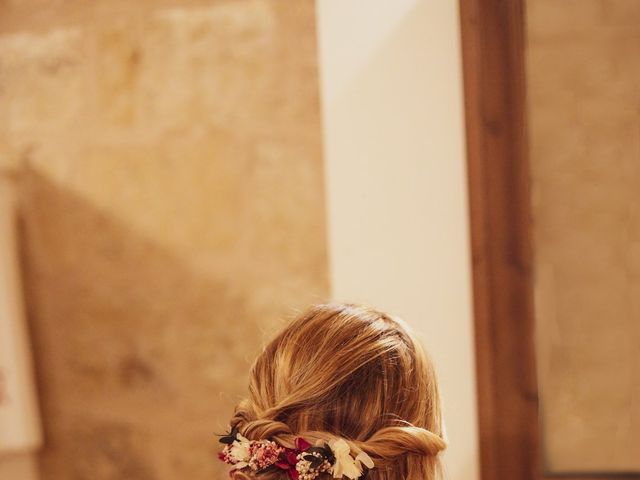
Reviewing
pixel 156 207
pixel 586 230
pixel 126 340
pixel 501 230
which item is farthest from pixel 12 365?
pixel 586 230

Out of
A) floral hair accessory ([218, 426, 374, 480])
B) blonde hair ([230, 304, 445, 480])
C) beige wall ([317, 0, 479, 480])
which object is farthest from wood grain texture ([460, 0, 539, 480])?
floral hair accessory ([218, 426, 374, 480])

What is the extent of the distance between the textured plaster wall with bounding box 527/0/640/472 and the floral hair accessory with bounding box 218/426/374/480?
601 mm

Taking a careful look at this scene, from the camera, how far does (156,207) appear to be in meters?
1.77

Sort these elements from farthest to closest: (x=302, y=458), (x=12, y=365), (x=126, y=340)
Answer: (x=126, y=340) < (x=12, y=365) < (x=302, y=458)

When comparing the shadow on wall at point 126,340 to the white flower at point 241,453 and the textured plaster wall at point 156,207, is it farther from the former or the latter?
the white flower at point 241,453

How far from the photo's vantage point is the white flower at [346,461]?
2.25ft

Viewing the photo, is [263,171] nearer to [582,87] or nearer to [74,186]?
[74,186]

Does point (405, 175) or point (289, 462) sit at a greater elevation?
point (405, 175)

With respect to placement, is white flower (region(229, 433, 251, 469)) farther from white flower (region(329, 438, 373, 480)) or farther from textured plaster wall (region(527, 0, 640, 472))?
textured plaster wall (region(527, 0, 640, 472))

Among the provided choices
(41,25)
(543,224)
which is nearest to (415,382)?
(543,224)

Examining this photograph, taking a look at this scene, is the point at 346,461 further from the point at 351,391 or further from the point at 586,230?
the point at 586,230

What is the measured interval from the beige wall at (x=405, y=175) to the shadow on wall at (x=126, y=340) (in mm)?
474

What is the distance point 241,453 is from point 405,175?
0.66 m

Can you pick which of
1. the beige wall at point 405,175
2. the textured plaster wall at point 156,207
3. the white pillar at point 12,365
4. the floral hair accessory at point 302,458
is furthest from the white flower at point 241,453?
the white pillar at point 12,365
